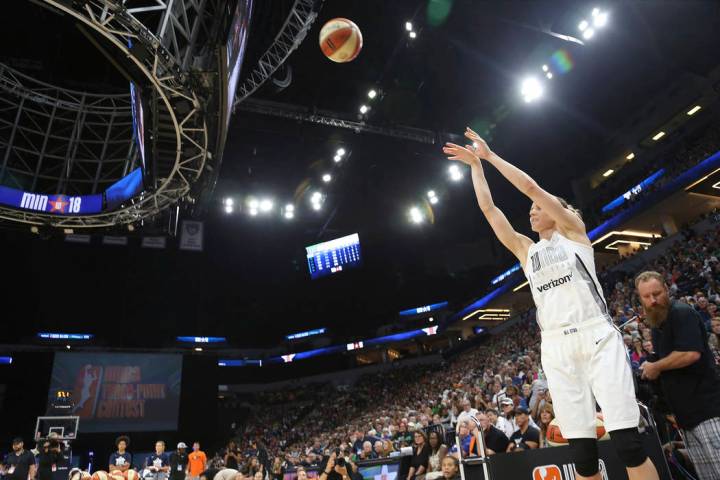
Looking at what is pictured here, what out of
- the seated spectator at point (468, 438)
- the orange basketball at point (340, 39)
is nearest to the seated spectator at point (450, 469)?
the seated spectator at point (468, 438)

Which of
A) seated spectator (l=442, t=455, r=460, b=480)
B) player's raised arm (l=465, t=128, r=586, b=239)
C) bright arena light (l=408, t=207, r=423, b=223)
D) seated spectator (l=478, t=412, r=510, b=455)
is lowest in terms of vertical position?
seated spectator (l=442, t=455, r=460, b=480)

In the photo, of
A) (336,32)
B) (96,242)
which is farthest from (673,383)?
(96,242)

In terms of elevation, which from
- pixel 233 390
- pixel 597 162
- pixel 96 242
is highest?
pixel 597 162

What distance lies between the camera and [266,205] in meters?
24.4

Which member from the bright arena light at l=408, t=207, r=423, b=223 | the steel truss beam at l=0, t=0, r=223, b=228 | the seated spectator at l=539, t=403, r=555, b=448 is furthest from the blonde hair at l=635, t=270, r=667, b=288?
the bright arena light at l=408, t=207, r=423, b=223

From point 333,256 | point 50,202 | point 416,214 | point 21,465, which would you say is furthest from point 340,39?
point 333,256

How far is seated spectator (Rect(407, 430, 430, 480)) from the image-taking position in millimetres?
8219

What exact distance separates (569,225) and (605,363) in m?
0.86

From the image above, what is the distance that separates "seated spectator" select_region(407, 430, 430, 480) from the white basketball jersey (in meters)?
6.40

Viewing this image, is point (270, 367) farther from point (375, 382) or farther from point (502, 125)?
point (502, 125)

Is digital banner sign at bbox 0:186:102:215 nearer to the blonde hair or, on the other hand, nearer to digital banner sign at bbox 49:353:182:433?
digital banner sign at bbox 49:353:182:433

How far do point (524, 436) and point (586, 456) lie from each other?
474cm

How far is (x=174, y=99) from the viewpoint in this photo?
959 centimetres

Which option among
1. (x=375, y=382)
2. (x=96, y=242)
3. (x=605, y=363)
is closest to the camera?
(x=605, y=363)
